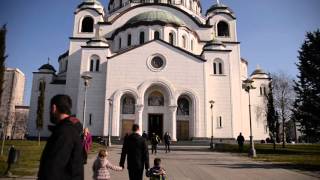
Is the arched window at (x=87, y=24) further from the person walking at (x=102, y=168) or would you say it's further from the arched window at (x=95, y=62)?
the person walking at (x=102, y=168)

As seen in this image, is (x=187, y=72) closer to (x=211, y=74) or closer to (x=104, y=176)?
(x=211, y=74)

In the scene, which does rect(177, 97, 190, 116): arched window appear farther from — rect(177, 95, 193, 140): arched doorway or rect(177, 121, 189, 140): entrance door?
rect(177, 121, 189, 140): entrance door

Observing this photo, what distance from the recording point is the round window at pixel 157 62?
3494 cm

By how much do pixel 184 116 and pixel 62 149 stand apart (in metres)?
32.0

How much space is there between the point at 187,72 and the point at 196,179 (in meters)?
25.0

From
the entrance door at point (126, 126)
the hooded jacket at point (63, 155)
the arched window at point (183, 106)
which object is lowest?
the hooded jacket at point (63, 155)

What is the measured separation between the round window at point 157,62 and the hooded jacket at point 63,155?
31566 mm

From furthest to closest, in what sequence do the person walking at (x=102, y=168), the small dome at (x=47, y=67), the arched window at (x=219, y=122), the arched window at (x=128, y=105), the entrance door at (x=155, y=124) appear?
the small dome at (x=47, y=67), the entrance door at (x=155, y=124), the arched window at (x=128, y=105), the arched window at (x=219, y=122), the person walking at (x=102, y=168)

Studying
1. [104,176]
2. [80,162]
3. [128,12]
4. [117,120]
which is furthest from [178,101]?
[80,162]

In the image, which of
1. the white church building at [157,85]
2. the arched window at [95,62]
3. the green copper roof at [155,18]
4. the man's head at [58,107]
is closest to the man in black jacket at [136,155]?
the man's head at [58,107]

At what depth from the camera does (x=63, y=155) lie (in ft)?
10.5

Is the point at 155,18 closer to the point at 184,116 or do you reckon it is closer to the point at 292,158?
the point at 184,116

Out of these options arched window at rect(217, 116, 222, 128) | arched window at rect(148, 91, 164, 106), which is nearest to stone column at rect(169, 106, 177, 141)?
arched window at rect(148, 91, 164, 106)

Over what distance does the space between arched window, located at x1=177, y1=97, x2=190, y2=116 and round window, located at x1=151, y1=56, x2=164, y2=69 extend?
4.82 meters
